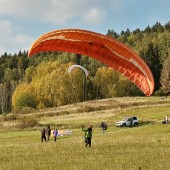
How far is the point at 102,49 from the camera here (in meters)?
18.5

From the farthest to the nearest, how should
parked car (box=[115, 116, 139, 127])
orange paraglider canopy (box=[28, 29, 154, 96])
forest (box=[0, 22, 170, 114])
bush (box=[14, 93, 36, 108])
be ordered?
1. bush (box=[14, 93, 36, 108])
2. forest (box=[0, 22, 170, 114])
3. parked car (box=[115, 116, 139, 127])
4. orange paraglider canopy (box=[28, 29, 154, 96])

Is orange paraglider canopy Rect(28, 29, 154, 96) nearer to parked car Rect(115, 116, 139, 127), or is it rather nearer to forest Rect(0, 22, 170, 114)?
parked car Rect(115, 116, 139, 127)

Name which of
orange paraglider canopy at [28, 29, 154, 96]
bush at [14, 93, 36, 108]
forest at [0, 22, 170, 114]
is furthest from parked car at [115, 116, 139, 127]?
bush at [14, 93, 36, 108]

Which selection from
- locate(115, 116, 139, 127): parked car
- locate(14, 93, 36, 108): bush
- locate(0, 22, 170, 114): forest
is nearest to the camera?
locate(115, 116, 139, 127): parked car

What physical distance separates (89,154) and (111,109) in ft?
157

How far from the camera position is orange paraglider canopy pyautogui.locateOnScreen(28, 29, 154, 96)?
1664 cm

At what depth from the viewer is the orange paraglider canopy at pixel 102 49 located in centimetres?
1664

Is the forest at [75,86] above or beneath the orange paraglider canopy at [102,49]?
above

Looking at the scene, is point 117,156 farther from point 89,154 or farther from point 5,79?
point 5,79

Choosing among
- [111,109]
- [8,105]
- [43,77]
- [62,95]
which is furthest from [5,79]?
[111,109]

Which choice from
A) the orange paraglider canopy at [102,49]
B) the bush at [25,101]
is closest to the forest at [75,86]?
the bush at [25,101]

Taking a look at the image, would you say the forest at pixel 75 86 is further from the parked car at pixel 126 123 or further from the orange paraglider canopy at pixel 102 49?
the orange paraglider canopy at pixel 102 49

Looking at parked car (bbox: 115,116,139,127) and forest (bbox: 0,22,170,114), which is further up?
forest (bbox: 0,22,170,114)

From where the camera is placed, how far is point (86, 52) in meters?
19.0
